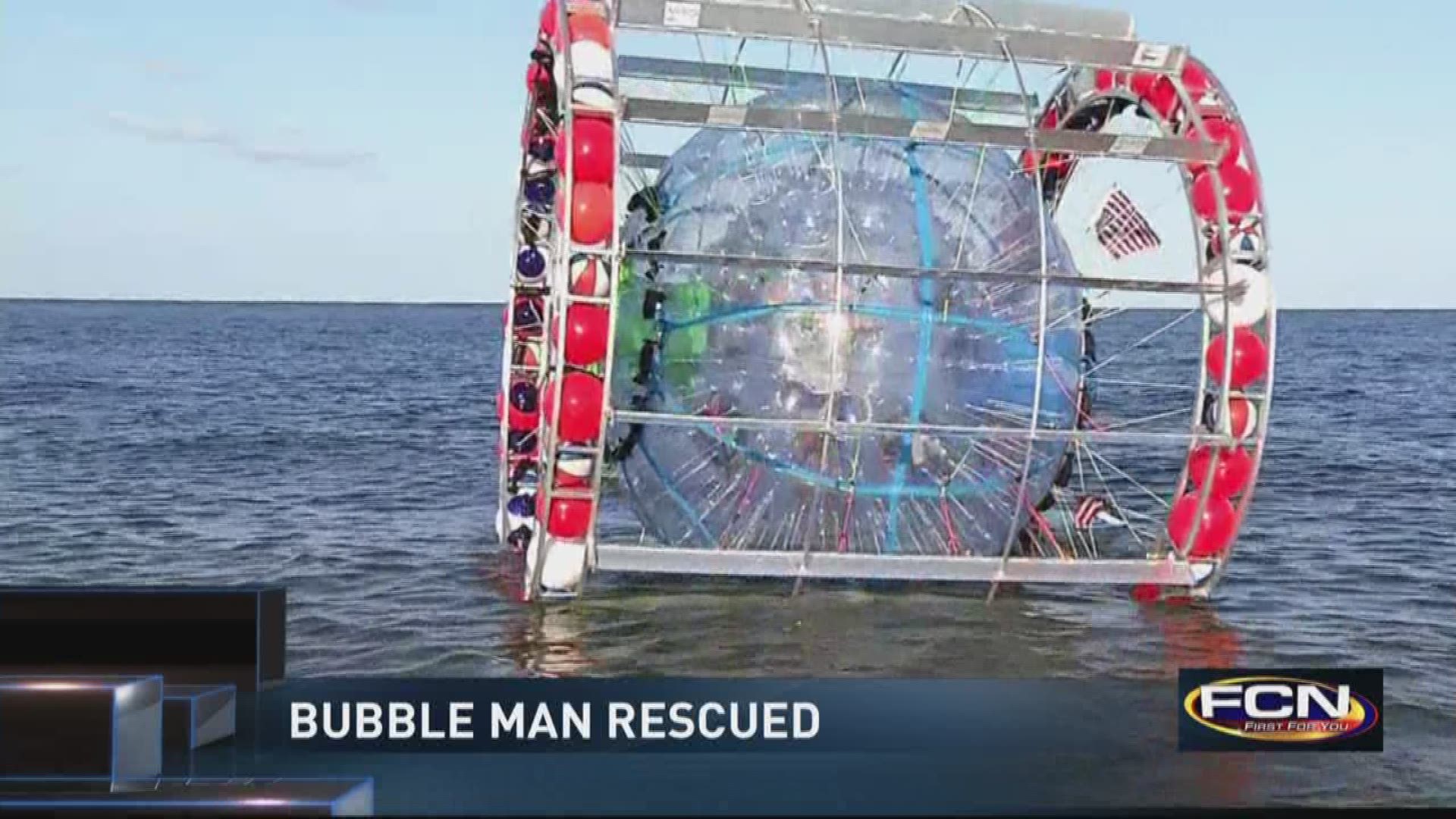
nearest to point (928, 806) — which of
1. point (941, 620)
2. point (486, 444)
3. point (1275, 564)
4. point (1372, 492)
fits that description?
point (941, 620)

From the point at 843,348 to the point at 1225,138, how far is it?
314cm

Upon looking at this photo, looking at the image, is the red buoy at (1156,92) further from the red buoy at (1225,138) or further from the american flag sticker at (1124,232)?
the american flag sticker at (1124,232)

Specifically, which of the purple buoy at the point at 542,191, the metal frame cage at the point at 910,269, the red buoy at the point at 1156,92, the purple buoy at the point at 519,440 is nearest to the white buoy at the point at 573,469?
the metal frame cage at the point at 910,269

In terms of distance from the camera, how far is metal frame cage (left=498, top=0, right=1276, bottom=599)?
34.6 feet

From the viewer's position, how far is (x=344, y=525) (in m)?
15.9

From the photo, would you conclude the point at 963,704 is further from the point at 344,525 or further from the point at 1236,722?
the point at 344,525

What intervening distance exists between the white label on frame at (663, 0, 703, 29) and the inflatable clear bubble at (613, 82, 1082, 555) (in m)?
0.89

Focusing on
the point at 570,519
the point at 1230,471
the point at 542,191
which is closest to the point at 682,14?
the point at 542,191

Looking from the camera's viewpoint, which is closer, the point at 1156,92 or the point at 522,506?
the point at 1156,92

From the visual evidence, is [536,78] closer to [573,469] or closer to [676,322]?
[676,322]

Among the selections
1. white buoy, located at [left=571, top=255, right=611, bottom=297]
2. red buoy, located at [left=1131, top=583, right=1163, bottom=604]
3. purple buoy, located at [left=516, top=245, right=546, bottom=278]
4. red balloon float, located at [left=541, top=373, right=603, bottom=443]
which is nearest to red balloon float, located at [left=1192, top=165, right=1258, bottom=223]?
red buoy, located at [left=1131, top=583, right=1163, bottom=604]

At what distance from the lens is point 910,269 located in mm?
10688

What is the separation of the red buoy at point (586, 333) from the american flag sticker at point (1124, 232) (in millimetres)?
3739

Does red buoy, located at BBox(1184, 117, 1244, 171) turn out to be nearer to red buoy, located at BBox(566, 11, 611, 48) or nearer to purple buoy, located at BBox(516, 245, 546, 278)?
red buoy, located at BBox(566, 11, 611, 48)
